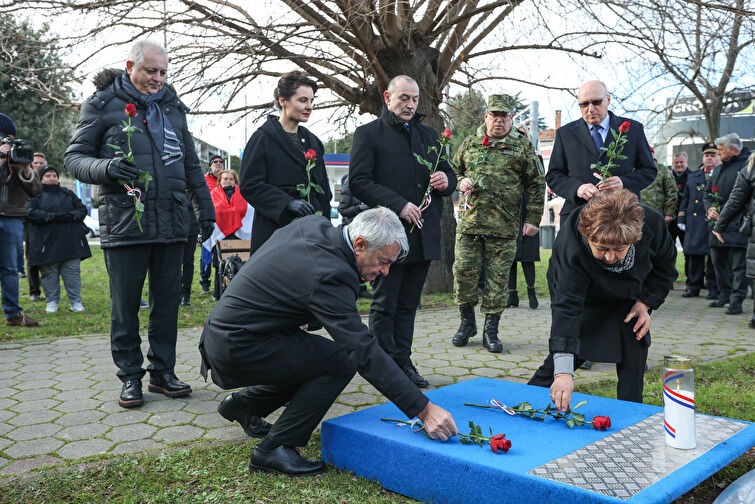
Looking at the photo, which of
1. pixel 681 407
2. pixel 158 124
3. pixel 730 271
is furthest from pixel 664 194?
pixel 158 124

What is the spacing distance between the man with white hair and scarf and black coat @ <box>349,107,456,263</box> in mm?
1226

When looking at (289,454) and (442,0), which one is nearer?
(289,454)

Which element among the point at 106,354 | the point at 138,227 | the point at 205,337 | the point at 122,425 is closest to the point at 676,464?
the point at 205,337

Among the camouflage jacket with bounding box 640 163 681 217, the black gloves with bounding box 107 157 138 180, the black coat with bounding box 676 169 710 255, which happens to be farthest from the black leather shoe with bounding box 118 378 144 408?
the black coat with bounding box 676 169 710 255

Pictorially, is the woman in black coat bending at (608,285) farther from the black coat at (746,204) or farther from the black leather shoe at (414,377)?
the black coat at (746,204)

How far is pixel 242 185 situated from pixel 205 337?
4.41 ft

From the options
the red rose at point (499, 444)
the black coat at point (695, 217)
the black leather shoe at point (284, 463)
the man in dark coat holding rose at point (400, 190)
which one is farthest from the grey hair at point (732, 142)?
the black leather shoe at point (284, 463)

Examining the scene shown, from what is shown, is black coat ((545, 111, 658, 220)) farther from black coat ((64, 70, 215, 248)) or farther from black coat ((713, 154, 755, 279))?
black coat ((713, 154, 755, 279))

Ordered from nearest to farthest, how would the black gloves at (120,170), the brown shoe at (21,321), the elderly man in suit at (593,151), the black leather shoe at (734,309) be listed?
the black gloves at (120,170), the elderly man in suit at (593,151), the brown shoe at (21,321), the black leather shoe at (734,309)

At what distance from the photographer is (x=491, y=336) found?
5.78 m

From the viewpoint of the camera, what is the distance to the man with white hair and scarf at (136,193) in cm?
393

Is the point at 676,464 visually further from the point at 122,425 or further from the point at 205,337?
the point at 122,425

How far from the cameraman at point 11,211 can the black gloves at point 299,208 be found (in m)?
4.50

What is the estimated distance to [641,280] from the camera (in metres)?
3.32
